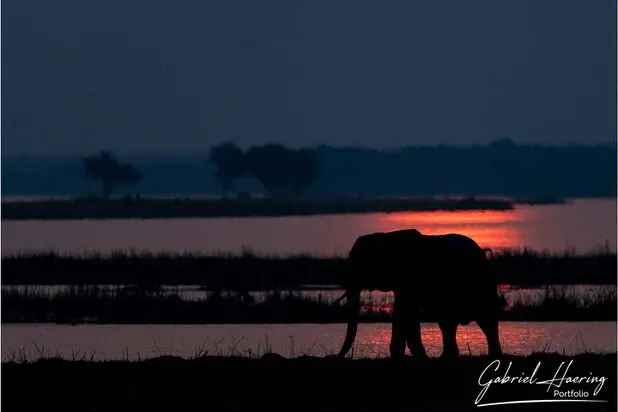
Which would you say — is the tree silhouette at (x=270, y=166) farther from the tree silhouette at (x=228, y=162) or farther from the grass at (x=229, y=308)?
the grass at (x=229, y=308)

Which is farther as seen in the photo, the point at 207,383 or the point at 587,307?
the point at 587,307

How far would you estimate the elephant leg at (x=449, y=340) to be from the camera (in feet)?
61.2

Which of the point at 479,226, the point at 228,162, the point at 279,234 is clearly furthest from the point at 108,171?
the point at 279,234

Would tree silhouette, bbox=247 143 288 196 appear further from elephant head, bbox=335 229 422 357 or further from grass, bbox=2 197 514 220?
elephant head, bbox=335 229 422 357

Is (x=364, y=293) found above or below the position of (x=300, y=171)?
below

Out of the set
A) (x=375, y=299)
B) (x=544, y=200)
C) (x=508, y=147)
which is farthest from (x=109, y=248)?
(x=508, y=147)

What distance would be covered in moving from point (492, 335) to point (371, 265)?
1.67 meters

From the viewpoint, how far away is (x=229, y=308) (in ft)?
92.3

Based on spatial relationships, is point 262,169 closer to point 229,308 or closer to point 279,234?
point 279,234

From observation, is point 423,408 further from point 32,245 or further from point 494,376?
point 32,245

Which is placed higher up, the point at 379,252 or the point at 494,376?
the point at 379,252

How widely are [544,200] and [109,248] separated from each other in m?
87.2

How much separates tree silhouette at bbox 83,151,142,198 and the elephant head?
119m

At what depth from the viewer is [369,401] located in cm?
1591
